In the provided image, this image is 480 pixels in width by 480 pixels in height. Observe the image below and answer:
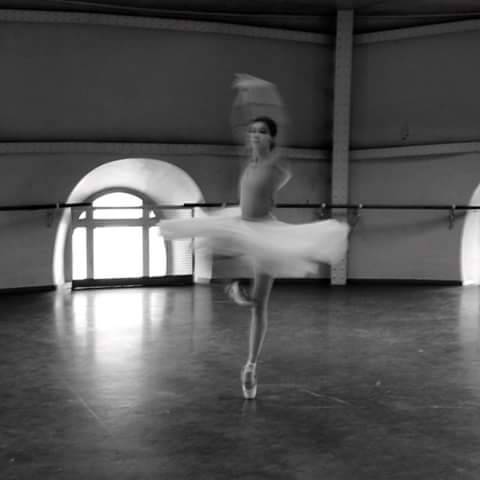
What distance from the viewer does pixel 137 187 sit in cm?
978

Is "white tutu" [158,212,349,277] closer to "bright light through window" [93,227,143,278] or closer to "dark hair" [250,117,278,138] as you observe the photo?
"dark hair" [250,117,278,138]

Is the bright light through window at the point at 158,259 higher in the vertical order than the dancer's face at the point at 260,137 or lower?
lower

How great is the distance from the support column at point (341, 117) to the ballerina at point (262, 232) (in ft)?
16.1

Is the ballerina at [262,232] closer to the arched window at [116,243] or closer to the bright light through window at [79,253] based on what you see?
the arched window at [116,243]

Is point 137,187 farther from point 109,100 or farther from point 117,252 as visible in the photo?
point 109,100

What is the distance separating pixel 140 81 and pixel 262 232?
493cm

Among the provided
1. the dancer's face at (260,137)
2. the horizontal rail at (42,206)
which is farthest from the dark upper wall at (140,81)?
the dancer's face at (260,137)

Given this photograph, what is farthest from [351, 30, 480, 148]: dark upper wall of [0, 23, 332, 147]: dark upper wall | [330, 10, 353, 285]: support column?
[0, 23, 332, 147]: dark upper wall

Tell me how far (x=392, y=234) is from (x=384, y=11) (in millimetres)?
2660

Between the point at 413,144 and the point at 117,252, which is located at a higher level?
the point at 413,144

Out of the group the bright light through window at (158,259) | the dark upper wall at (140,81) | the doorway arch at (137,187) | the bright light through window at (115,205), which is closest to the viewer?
the dark upper wall at (140,81)

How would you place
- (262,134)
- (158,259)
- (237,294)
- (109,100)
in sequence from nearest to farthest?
(262,134) < (237,294) < (109,100) < (158,259)

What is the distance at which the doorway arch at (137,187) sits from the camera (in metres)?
9.15

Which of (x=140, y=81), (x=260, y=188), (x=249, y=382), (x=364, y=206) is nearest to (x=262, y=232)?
(x=260, y=188)
